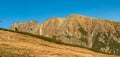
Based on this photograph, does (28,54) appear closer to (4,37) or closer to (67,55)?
(67,55)

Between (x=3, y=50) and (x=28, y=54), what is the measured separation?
3.52 meters

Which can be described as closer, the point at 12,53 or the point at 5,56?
the point at 5,56

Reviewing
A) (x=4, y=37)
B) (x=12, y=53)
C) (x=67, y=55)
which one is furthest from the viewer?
(x=4, y=37)

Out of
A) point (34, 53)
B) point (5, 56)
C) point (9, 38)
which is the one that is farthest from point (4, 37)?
point (5, 56)

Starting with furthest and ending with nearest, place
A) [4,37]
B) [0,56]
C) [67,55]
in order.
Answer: [4,37] → [67,55] → [0,56]

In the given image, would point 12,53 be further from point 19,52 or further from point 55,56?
point 55,56

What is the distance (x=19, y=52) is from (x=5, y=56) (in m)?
4.56

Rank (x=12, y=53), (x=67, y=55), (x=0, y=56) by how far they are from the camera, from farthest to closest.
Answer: (x=67, y=55) < (x=12, y=53) < (x=0, y=56)

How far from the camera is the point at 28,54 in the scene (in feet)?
135

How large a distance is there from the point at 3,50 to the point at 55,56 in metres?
7.80

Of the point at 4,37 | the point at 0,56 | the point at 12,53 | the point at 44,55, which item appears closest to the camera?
the point at 0,56

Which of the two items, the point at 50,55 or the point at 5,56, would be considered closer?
the point at 5,56

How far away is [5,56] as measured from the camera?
37.2 m

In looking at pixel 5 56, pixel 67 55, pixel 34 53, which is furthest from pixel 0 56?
pixel 67 55
